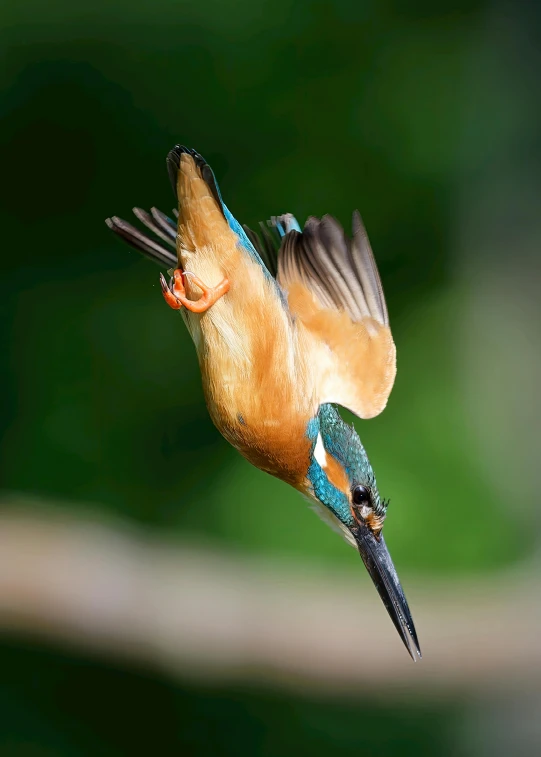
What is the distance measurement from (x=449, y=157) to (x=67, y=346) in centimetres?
185

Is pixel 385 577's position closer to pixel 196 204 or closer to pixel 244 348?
pixel 244 348

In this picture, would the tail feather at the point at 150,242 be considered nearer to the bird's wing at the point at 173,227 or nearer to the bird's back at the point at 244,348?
the bird's wing at the point at 173,227

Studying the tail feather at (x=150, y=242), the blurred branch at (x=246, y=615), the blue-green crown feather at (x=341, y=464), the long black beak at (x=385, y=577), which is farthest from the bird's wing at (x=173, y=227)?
the blurred branch at (x=246, y=615)

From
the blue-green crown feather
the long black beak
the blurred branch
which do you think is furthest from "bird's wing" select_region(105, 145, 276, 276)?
the blurred branch

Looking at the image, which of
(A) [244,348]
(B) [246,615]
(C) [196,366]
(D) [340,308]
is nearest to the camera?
(A) [244,348]

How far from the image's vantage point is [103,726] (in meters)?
3.69

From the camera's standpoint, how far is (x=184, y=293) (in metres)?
1.26

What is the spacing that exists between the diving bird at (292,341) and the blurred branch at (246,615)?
1.65 meters

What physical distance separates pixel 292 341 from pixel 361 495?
0.24m

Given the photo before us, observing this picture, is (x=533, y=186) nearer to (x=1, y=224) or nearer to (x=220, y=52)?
(x=220, y=52)

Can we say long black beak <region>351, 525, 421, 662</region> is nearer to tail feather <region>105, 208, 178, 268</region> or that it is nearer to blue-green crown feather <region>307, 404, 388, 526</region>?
blue-green crown feather <region>307, 404, 388, 526</region>

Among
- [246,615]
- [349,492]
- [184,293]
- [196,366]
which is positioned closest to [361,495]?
[349,492]

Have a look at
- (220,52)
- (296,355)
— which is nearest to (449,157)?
(220,52)

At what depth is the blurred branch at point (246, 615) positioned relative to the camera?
2906 mm
